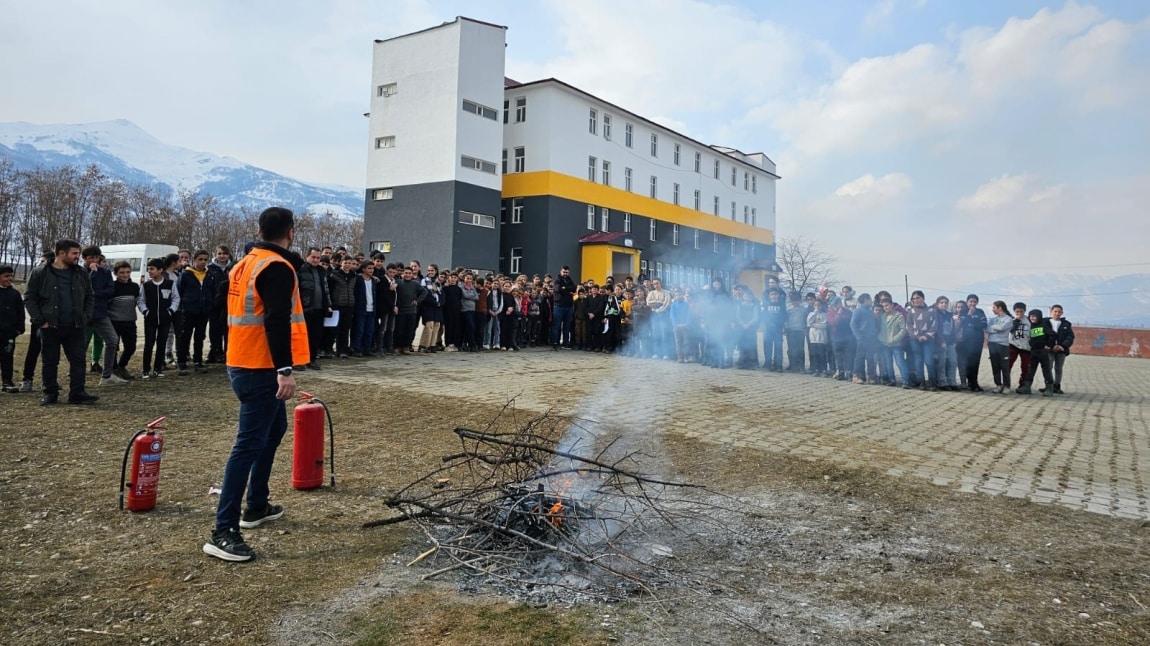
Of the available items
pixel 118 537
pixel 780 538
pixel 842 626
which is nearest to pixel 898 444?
pixel 780 538

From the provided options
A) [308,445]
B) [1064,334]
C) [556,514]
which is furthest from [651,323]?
[556,514]

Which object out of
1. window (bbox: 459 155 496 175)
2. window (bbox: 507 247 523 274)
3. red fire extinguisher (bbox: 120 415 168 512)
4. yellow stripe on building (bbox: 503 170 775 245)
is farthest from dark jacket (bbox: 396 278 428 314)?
window (bbox: 507 247 523 274)

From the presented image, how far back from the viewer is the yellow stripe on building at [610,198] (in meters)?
37.8

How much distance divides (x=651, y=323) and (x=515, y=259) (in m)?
25.4

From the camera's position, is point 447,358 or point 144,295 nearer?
point 144,295

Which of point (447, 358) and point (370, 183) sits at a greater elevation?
point (370, 183)

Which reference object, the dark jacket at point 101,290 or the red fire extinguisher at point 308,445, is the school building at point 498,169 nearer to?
the dark jacket at point 101,290

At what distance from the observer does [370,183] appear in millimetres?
37062

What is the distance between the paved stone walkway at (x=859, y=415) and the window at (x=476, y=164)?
2160cm

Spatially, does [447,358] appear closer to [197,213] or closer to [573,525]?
[573,525]

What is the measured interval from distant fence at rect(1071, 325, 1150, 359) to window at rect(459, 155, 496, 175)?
2964 centimetres

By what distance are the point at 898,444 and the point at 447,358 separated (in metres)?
9.69

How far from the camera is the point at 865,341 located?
46.2 ft

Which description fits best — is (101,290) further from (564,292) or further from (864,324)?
(864,324)
